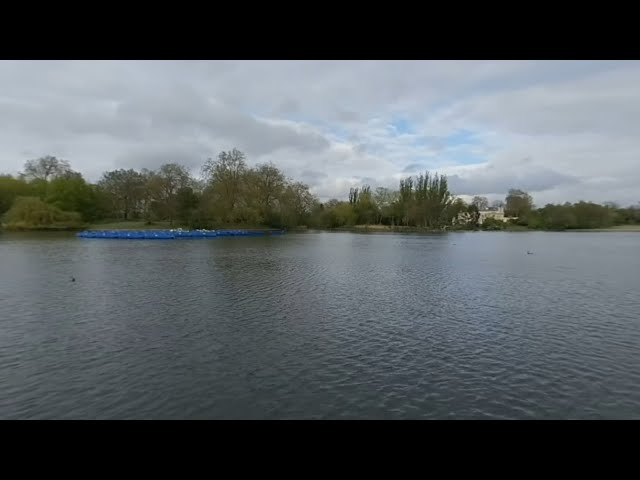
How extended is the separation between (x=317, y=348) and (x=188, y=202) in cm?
5657

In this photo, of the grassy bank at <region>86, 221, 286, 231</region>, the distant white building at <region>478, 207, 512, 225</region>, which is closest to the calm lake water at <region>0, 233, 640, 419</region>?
the grassy bank at <region>86, 221, 286, 231</region>

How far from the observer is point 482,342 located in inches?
395

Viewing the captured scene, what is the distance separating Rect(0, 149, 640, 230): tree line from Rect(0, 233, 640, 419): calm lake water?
151ft

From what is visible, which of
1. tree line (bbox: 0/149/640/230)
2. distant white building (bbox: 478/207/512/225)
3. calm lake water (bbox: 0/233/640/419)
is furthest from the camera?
distant white building (bbox: 478/207/512/225)

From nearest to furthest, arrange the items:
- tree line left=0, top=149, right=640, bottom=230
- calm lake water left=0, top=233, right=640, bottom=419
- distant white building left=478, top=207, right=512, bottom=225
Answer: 1. calm lake water left=0, top=233, right=640, bottom=419
2. tree line left=0, top=149, right=640, bottom=230
3. distant white building left=478, top=207, right=512, bottom=225

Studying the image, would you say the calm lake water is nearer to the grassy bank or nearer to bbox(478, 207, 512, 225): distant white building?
the grassy bank

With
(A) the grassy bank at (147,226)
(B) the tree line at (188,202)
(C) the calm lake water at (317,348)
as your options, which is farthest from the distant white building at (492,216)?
(C) the calm lake water at (317,348)

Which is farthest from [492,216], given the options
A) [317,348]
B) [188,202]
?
[317,348]

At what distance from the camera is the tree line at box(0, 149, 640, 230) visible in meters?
61.1

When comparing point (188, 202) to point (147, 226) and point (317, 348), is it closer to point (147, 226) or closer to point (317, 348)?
point (147, 226)

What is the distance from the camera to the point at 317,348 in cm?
953
